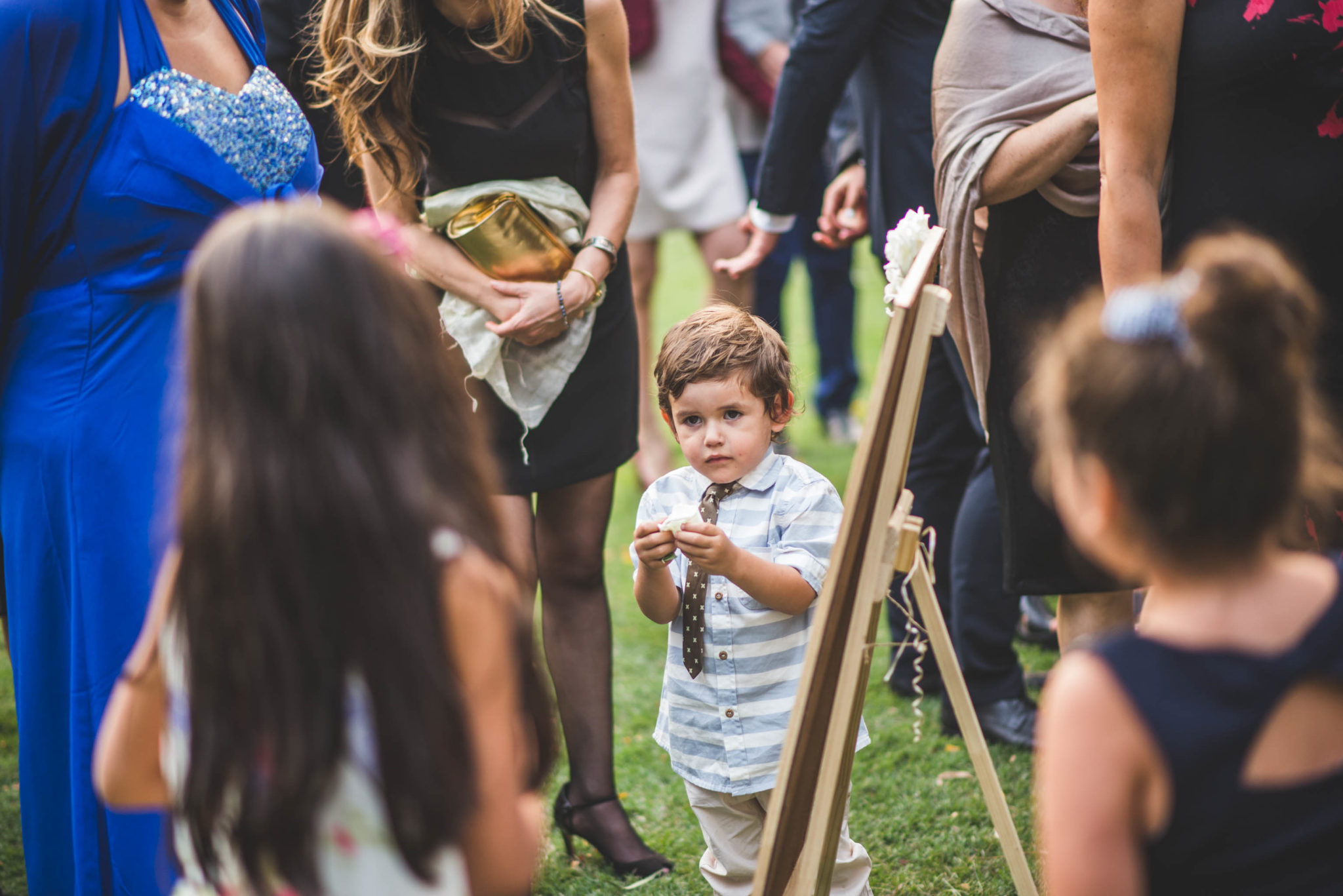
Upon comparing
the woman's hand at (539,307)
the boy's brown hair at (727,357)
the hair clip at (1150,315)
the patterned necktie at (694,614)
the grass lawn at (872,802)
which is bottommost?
the grass lawn at (872,802)

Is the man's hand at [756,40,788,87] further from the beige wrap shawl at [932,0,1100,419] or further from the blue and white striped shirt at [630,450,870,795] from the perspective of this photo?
the blue and white striped shirt at [630,450,870,795]

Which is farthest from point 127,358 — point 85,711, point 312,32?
point 312,32

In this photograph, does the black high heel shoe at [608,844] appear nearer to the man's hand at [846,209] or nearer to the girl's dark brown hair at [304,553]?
the girl's dark brown hair at [304,553]

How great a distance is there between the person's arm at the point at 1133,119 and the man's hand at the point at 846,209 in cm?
129

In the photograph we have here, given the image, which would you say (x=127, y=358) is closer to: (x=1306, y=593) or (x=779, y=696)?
(x=779, y=696)

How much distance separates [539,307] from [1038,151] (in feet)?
3.56

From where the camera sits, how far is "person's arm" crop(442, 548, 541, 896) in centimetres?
139

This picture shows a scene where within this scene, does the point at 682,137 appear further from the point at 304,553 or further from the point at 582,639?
the point at 304,553

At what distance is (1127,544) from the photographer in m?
1.35

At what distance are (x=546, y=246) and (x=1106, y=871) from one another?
1844 mm

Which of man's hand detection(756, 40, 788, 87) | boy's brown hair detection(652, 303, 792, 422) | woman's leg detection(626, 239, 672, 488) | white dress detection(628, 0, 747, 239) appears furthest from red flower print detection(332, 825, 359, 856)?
man's hand detection(756, 40, 788, 87)

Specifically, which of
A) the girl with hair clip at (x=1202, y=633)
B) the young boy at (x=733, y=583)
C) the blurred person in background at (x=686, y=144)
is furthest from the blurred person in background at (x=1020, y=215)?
the blurred person in background at (x=686, y=144)

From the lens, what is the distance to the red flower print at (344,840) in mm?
1388

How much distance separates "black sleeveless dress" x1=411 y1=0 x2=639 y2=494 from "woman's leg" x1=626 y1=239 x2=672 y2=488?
224cm
